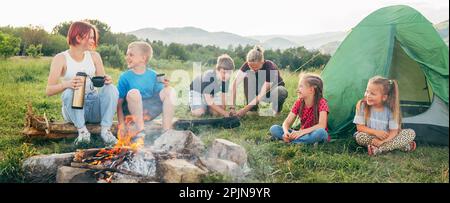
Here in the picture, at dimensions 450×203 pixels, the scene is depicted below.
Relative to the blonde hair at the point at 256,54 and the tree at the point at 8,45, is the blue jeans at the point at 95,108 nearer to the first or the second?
the tree at the point at 8,45

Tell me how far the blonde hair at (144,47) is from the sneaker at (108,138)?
1.98ft

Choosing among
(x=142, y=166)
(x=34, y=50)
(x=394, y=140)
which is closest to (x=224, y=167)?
(x=142, y=166)

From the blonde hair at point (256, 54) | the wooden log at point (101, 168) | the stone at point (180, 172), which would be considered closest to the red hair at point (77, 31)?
Result: the wooden log at point (101, 168)

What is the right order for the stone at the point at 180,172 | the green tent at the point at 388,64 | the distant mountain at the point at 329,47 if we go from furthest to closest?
the distant mountain at the point at 329,47 < the green tent at the point at 388,64 < the stone at the point at 180,172

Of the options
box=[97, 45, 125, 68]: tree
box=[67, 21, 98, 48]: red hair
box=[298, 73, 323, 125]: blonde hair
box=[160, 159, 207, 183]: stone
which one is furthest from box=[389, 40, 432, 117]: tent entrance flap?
box=[67, 21, 98, 48]: red hair

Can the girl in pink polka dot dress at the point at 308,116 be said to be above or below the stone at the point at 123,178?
above

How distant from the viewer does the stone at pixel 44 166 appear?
12.3 feet

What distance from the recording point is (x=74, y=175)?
3.70m

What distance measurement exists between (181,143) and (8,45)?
60.4 inches

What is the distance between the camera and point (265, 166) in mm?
3877

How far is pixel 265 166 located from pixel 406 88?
1.69m

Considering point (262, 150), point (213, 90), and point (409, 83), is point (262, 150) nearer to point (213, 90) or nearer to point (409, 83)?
point (213, 90)

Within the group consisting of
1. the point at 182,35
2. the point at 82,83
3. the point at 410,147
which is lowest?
the point at 410,147
